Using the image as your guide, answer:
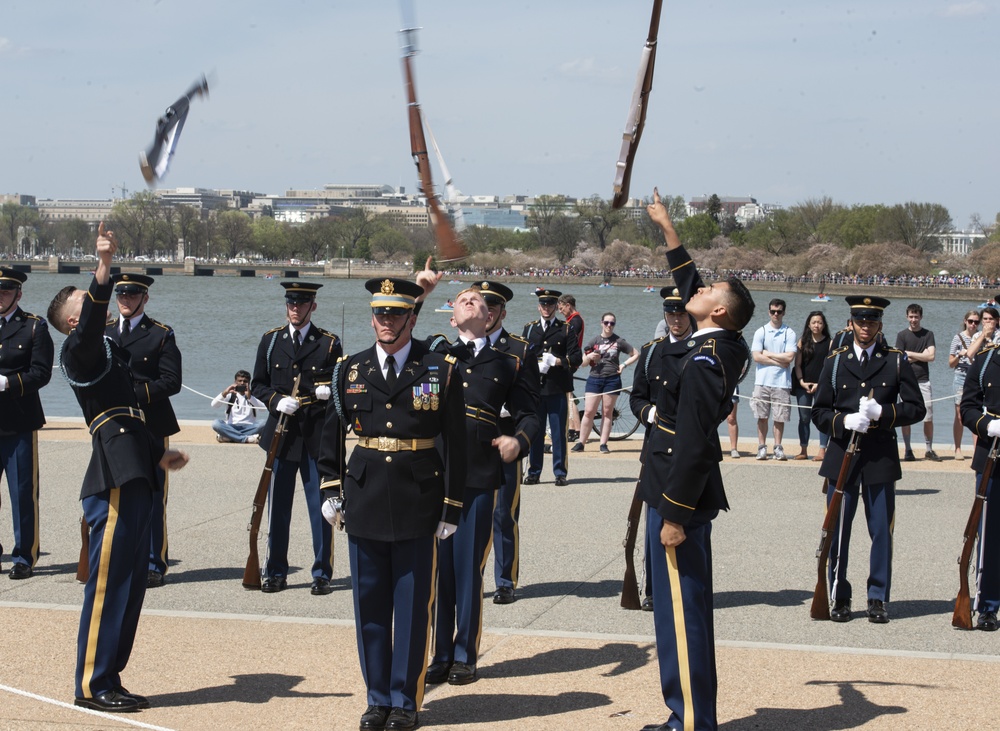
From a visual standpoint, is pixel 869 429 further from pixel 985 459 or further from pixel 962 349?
pixel 962 349

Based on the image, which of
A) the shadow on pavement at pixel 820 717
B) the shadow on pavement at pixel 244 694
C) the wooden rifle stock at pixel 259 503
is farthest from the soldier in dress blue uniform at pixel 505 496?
the shadow on pavement at pixel 820 717

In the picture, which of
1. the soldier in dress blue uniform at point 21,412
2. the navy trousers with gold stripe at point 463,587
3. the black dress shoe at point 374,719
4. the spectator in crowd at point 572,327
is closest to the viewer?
the black dress shoe at point 374,719

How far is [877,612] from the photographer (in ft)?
26.6

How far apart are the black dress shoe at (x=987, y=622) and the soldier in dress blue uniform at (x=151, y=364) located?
542 centimetres

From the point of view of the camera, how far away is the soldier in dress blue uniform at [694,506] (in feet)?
18.5

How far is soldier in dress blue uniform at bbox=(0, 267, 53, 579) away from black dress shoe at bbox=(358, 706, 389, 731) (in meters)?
4.25

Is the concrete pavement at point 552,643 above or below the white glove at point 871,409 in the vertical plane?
below

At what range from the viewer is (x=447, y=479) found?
619cm

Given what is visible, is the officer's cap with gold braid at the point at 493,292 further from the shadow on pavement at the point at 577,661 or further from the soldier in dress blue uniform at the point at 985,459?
the soldier in dress blue uniform at the point at 985,459

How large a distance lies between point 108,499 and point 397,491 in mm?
1600

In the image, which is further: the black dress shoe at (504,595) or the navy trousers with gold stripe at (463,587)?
the black dress shoe at (504,595)

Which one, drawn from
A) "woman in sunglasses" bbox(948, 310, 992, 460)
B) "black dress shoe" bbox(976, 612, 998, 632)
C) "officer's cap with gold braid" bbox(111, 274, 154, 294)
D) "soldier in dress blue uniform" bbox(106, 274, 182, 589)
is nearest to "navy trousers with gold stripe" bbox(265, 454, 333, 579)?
"soldier in dress blue uniform" bbox(106, 274, 182, 589)

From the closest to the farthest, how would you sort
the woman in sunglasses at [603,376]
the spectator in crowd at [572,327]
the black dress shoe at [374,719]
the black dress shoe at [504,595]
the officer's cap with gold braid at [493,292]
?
the black dress shoe at [374,719] → the officer's cap with gold braid at [493,292] → the black dress shoe at [504,595] → the spectator in crowd at [572,327] → the woman in sunglasses at [603,376]

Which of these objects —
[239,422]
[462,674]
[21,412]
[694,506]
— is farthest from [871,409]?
[239,422]
